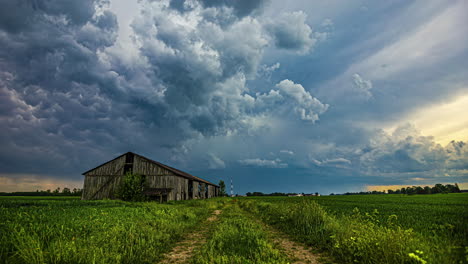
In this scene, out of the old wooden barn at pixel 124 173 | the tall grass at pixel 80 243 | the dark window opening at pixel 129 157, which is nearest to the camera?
the tall grass at pixel 80 243

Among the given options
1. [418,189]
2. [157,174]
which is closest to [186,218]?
[157,174]

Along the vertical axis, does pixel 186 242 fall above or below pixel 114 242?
below

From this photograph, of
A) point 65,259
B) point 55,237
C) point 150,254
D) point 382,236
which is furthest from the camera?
point 150,254

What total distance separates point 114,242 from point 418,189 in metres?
137

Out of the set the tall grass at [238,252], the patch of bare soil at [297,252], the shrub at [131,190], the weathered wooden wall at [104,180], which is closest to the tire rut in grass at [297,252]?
the patch of bare soil at [297,252]

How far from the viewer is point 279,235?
36.6ft

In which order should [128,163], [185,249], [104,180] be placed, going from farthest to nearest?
[128,163]
[104,180]
[185,249]

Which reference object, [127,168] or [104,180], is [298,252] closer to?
[127,168]

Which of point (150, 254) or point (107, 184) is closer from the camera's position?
point (150, 254)

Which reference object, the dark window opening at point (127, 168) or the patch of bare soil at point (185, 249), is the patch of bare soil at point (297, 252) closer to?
the patch of bare soil at point (185, 249)

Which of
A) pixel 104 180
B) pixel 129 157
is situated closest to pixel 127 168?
pixel 129 157

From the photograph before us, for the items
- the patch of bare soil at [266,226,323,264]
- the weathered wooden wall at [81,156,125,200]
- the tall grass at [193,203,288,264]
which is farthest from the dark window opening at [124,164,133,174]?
the patch of bare soil at [266,226,323,264]

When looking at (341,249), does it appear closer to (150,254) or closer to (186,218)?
(150,254)

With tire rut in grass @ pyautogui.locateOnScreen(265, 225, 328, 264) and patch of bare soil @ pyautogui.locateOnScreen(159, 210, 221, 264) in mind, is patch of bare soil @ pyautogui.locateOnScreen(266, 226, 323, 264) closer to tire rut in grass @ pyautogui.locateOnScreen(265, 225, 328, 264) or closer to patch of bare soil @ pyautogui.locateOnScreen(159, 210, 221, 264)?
tire rut in grass @ pyautogui.locateOnScreen(265, 225, 328, 264)
